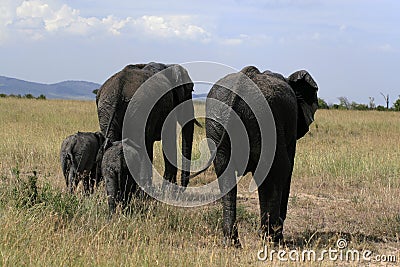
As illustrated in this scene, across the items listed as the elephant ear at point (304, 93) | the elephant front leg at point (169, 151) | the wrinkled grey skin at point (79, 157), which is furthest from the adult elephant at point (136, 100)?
the elephant ear at point (304, 93)

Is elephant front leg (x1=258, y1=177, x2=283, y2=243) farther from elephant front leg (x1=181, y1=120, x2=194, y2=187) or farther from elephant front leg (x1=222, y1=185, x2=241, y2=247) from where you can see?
elephant front leg (x1=181, y1=120, x2=194, y2=187)

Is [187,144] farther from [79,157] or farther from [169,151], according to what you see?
[79,157]

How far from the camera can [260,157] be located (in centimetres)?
692

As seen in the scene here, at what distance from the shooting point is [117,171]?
292 inches

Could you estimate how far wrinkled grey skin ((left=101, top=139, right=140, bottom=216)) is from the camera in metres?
7.41

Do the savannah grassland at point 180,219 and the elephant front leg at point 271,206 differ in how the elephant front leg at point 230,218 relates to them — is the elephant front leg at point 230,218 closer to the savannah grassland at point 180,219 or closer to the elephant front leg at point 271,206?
the savannah grassland at point 180,219

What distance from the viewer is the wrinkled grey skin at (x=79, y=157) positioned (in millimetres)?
8828

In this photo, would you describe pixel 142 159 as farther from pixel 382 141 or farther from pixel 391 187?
pixel 382 141

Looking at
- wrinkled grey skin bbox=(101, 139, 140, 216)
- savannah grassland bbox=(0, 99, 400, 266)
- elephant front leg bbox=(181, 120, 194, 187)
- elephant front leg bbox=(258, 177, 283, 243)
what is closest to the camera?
savannah grassland bbox=(0, 99, 400, 266)

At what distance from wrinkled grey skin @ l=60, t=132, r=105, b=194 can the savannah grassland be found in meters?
0.28

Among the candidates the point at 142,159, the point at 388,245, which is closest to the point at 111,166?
the point at 142,159

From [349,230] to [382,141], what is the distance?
10.7 meters

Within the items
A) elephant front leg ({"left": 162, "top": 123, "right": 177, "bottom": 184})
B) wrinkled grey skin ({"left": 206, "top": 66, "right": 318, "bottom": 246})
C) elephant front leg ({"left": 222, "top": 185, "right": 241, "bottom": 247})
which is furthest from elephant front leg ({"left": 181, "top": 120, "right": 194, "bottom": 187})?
elephant front leg ({"left": 222, "top": 185, "right": 241, "bottom": 247})

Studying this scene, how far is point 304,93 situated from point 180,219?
225 centimetres
